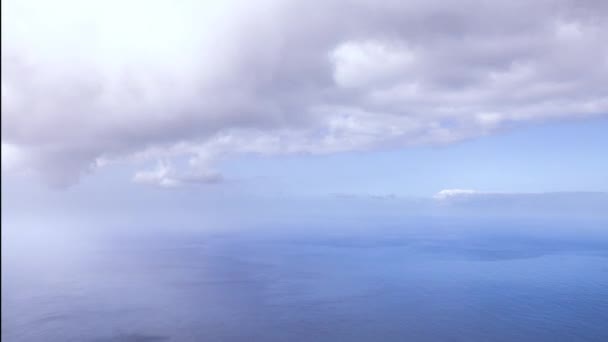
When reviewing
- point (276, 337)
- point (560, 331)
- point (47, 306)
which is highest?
point (47, 306)

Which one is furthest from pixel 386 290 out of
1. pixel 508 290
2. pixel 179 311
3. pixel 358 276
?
pixel 179 311

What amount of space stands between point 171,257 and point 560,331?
424 ft

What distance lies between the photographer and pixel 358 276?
335 feet

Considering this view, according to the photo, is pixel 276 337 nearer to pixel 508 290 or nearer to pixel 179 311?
pixel 179 311

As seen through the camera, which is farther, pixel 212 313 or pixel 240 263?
pixel 240 263

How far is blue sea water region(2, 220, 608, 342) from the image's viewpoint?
190ft

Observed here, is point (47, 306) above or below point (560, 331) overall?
above

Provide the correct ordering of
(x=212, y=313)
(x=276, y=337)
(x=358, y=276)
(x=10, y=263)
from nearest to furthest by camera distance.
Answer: (x=276, y=337) < (x=212, y=313) < (x=358, y=276) < (x=10, y=263)

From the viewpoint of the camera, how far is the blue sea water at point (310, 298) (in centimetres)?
5800

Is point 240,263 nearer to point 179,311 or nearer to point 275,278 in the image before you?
point 275,278

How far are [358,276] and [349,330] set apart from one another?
4508 cm

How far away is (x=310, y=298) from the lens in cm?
7931

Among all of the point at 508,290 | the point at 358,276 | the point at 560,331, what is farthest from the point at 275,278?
the point at 560,331

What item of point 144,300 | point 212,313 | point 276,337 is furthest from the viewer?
point 144,300
